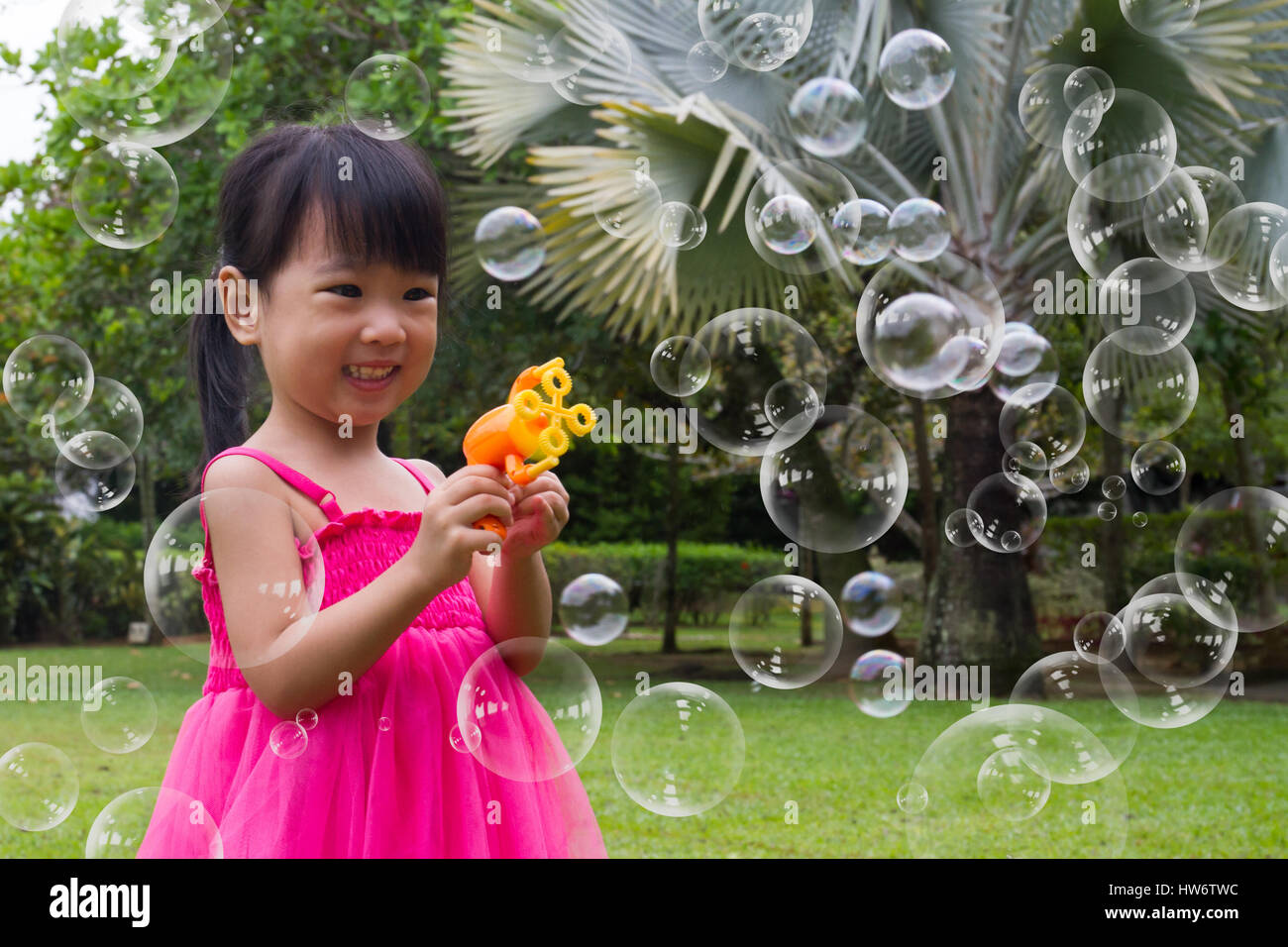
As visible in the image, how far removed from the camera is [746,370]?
293 inches

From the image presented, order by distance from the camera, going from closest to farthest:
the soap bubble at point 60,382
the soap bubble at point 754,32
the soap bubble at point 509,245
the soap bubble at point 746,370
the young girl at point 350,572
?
1. the young girl at point 350,572
2. the soap bubble at point 509,245
3. the soap bubble at point 60,382
4. the soap bubble at point 746,370
5. the soap bubble at point 754,32

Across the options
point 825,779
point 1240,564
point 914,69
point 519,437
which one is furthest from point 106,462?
point 1240,564

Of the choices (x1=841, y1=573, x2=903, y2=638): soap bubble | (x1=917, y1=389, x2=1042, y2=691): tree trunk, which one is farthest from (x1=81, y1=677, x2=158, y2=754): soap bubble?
(x1=917, y1=389, x2=1042, y2=691): tree trunk

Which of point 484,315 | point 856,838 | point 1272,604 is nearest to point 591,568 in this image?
point 484,315

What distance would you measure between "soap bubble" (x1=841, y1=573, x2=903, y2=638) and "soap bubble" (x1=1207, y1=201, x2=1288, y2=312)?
2.07 m

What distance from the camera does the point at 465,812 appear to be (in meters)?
1.57

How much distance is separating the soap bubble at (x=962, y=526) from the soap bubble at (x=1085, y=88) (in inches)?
90.1

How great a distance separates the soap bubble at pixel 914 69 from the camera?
16.6 feet

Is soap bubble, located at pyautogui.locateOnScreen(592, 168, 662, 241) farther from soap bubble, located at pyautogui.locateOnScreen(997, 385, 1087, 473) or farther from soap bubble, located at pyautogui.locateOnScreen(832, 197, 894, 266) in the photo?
soap bubble, located at pyautogui.locateOnScreen(997, 385, 1087, 473)

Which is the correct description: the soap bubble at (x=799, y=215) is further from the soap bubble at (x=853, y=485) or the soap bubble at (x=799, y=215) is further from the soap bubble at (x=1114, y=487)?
the soap bubble at (x=1114, y=487)

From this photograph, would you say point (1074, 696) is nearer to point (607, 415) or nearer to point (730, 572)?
point (607, 415)

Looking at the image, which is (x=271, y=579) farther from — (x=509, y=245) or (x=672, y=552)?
(x=672, y=552)

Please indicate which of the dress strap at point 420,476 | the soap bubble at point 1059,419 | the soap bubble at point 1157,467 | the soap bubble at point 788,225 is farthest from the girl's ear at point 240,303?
the soap bubble at point 1157,467

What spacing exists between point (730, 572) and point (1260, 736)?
637 centimetres
